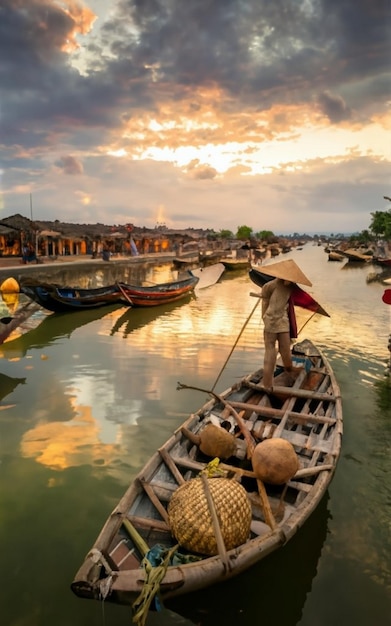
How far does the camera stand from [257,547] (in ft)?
9.79

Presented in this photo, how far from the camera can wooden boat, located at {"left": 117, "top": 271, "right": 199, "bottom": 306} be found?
17.8 m

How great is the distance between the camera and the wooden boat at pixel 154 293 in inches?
702

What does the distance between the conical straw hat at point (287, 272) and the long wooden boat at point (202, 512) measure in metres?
2.17

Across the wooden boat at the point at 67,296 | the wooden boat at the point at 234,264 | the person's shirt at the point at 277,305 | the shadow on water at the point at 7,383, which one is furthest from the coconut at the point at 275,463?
the wooden boat at the point at 234,264

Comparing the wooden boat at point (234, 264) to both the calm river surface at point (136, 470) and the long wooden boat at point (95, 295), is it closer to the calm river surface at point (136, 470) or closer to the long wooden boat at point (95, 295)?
the long wooden boat at point (95, 295)

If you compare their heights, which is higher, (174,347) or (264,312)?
(264,312)

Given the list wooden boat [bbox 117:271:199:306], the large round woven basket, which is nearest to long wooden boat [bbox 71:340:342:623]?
the large round woven basket

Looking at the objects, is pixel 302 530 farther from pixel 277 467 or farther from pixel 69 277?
pixel 69 277

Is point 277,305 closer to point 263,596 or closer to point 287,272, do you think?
point 287,272

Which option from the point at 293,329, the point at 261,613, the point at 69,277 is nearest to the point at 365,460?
the point at 293,329

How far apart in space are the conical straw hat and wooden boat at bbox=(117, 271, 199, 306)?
11.9m

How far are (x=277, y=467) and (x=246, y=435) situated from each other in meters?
0.99

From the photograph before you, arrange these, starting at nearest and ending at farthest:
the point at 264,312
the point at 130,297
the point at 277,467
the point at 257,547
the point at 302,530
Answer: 1. the point at 257,547
2. the point at 277,467
3. the point at 302,530
4. the point at 264,312
5. the point at 130,297

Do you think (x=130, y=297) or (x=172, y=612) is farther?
(x=130, y=297)
